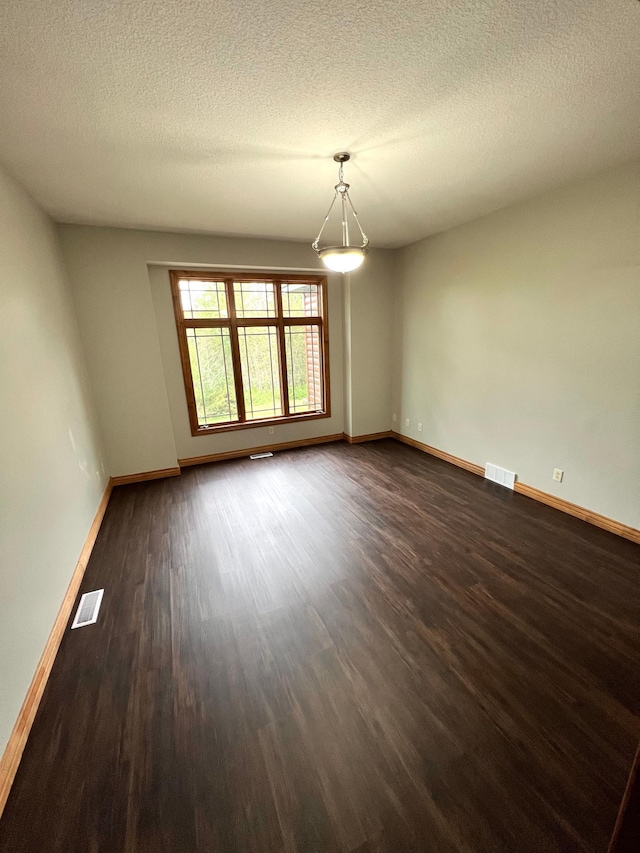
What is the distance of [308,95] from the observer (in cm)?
155

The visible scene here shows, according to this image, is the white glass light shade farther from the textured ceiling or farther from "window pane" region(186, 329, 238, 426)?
"window pane" region(186, 329, 238, 426)

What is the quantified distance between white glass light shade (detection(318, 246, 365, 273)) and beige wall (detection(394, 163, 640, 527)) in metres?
1.77

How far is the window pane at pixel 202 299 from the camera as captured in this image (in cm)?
399

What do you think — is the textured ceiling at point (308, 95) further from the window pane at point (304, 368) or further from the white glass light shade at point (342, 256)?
the window pane at point (304, 368)

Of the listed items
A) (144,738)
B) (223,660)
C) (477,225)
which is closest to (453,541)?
(223,660)

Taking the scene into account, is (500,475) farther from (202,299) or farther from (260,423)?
(202,299)

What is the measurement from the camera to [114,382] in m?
3.62

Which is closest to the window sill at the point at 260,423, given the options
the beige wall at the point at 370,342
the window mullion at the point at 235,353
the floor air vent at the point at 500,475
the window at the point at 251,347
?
the window at the point at 251,347

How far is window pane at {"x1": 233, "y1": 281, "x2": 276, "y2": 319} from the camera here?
4.23 m

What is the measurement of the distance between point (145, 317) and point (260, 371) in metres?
1.49

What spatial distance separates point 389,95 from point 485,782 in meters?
2.90

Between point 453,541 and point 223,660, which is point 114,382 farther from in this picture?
point 453,541

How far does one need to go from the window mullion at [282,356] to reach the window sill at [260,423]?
11 centimetres

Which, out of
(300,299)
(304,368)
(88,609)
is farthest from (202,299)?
(88,609)
